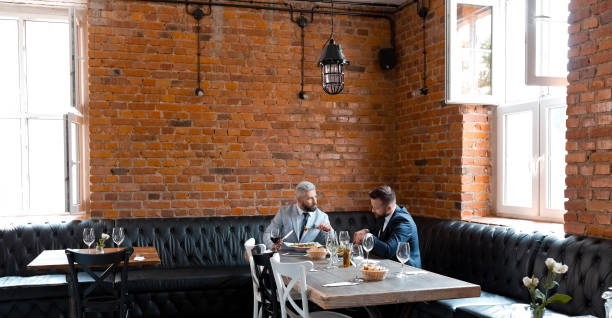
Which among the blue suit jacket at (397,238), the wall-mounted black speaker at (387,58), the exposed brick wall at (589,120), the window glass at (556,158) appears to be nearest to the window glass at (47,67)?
the wall-mounted black speaker at (387,58)

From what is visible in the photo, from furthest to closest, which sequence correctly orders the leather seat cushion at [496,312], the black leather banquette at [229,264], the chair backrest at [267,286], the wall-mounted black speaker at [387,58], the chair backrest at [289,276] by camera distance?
the wall-mounted black speaker at [387,58] < the black leather banquette at [229,264] < the leather seat cushion at [496,312] < the chair backrest at [267,286] < the chair backrest at [289,276]

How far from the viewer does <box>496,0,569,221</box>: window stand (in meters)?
4.53

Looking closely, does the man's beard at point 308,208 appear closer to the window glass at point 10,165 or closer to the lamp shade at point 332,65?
the lamp shade at point 332,65

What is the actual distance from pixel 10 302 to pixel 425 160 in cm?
406

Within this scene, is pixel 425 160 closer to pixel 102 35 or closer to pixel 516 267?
pixel 516 267

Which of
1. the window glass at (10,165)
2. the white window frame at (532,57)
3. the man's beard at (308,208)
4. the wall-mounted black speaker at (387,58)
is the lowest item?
the man's beard at (308,208)

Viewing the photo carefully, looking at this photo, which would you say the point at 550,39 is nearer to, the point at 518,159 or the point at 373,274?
the point at 518,159

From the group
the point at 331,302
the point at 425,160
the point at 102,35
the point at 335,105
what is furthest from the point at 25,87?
the point at 331,302

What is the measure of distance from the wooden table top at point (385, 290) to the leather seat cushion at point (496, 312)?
0.50 metres

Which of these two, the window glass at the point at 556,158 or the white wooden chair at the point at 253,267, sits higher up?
the window glass at the point at 556,158

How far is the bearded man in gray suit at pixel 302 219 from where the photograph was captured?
533 centimetres

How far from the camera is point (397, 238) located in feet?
14.5

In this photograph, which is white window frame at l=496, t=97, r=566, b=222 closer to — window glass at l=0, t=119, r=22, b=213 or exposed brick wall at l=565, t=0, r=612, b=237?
exposed brick wall at l=565, t=0, r=612, b=237

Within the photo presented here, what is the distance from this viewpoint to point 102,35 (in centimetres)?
603
